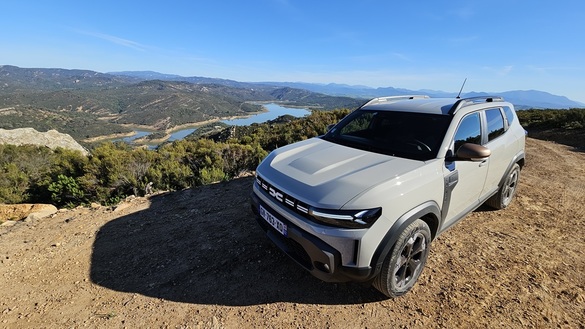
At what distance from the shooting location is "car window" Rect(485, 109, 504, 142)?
3.55 metres

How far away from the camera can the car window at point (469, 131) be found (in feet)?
9.86

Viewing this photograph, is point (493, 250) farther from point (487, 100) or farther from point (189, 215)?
point (189, 215)

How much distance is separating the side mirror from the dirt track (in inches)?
52.4

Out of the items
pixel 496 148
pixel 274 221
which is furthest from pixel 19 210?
pixel 496 148

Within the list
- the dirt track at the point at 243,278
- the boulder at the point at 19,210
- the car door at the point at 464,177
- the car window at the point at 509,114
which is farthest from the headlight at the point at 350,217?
the boulder at the point at 19,210

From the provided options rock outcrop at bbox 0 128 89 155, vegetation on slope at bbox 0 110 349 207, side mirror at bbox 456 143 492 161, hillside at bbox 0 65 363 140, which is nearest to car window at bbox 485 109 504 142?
side mirror at bbox 456 143 492 161

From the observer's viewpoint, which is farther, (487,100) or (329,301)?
(487,100)

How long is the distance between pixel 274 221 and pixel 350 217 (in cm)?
77

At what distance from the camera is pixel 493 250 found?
11.3ft

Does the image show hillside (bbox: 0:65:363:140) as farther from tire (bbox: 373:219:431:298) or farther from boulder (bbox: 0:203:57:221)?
tire (bbox: 373:219:431:298)

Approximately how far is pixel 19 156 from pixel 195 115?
421ft

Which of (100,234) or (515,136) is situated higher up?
(515,136)

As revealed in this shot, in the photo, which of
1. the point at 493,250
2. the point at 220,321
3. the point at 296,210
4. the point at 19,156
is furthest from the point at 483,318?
the point at 19,156

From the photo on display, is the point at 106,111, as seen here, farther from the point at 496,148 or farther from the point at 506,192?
the point at 496,148
